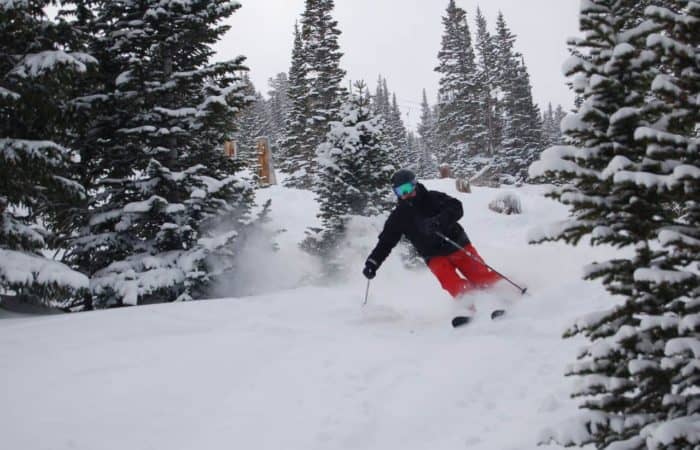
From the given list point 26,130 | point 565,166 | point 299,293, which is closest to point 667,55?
point 565,166

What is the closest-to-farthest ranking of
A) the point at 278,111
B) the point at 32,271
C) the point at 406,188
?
the point at 32,271
the point at 406,188
the point at 278,111

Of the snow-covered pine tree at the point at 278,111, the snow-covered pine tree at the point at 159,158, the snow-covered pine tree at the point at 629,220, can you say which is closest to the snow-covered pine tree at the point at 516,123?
the snow-covered pine tree at the point at 278,111

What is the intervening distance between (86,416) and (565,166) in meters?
3.76

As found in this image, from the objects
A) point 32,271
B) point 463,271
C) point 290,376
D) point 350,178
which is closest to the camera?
point 290,376

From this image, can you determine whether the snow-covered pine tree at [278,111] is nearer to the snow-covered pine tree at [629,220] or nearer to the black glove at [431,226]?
the black glove at [431,226]

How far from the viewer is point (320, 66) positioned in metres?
32.8

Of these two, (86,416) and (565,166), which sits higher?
(565,166)

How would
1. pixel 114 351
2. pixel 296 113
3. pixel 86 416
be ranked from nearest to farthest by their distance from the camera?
1. pixel 86 416
2. pixel 114 351
3. pixel 296 113

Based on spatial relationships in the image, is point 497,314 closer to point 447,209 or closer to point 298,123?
point 447,209

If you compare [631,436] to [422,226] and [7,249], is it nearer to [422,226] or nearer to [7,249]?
[422,226]

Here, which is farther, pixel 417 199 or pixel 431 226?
pixel 417 199

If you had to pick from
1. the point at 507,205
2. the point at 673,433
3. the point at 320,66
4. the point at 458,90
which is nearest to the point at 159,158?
the point at 673,433

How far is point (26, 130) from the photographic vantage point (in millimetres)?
8328

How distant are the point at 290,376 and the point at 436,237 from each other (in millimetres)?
3628
